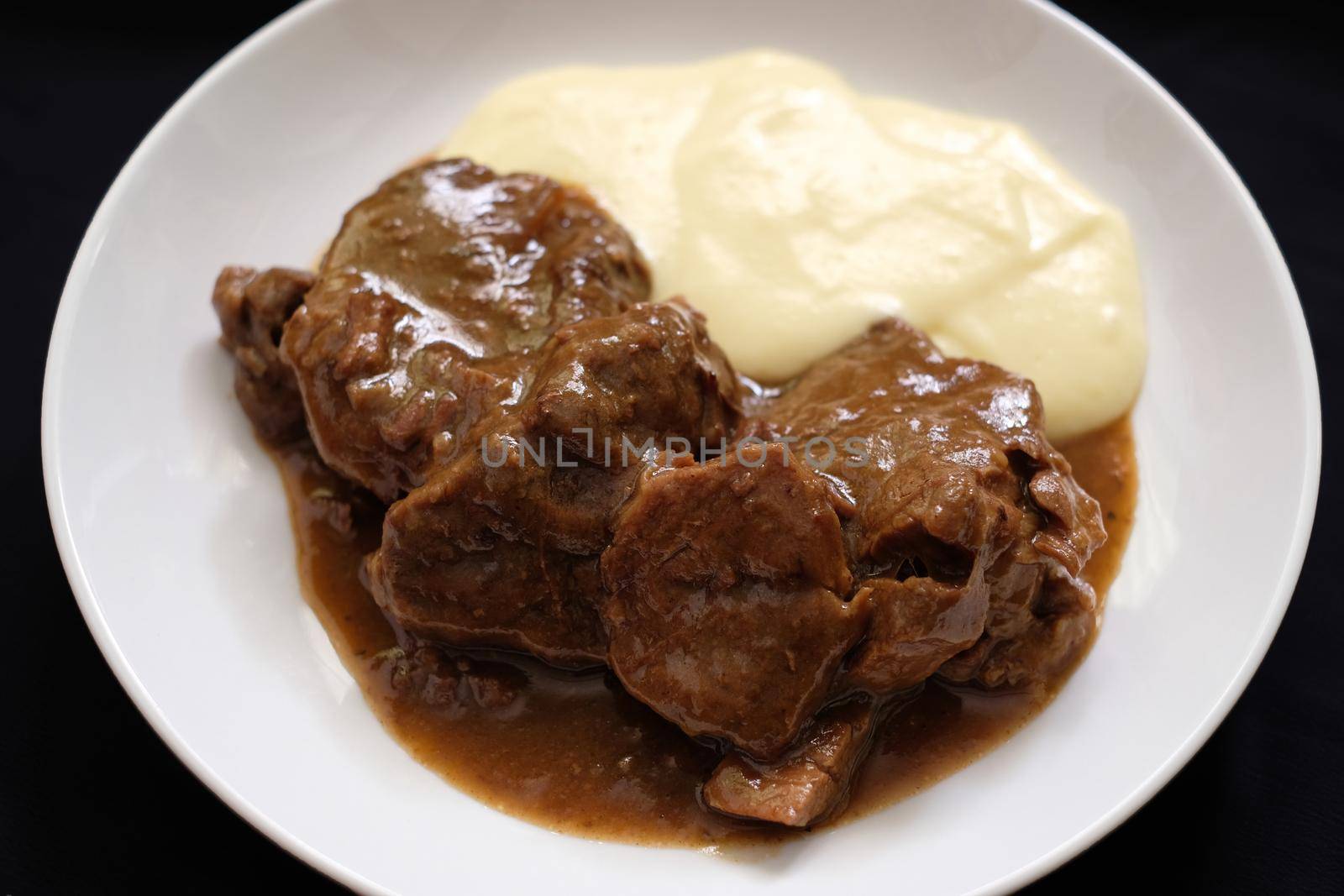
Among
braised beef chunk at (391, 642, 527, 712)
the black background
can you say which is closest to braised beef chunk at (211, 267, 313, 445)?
the black background

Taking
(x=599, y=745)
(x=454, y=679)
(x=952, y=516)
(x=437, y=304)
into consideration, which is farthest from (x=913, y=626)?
(x=437, y=304)

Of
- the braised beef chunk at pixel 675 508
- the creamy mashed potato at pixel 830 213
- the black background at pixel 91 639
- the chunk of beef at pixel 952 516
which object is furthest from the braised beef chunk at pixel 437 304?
the black background at pixel 91 639

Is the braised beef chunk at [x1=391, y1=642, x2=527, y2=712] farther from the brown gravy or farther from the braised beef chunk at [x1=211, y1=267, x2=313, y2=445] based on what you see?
the braised beef chunk at [x1=211, y1=267, x2=313, y2=445]

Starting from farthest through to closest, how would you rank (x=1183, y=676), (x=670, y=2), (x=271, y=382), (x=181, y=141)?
(x=670, y=2)
(x=181, y=141)
(x=271, y=382)
(x=1183, y=676)

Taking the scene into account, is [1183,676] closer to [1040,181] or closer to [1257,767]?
[1257,767]

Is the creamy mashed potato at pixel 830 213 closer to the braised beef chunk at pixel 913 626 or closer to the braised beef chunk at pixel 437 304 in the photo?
the braised beef chunk at pixel 437 304

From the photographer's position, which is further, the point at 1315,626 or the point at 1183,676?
the point at 1315,626

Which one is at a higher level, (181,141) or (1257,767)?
(181,141)

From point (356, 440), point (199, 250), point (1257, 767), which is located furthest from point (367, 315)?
point (1257, 767)
